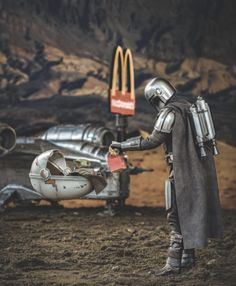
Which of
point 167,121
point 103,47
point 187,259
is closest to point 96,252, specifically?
point 187,259

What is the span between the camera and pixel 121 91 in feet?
37.7

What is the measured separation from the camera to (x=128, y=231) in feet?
27.3

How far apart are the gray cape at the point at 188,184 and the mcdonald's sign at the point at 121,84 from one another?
605 centimetres

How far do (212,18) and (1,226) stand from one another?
17847mm

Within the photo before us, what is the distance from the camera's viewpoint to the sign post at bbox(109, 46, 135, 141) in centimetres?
1119

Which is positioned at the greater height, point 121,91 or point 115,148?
point 121,91

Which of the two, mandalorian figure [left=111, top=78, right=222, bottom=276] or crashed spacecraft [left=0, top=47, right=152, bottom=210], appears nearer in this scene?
mandalorian figure [left=111, top=78, right=222, bottom=276]

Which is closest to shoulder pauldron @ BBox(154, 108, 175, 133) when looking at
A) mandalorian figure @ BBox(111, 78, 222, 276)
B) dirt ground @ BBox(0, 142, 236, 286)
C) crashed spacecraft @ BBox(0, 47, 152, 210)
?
mandalorian figure @ BBox(111, 78, 222, 276)

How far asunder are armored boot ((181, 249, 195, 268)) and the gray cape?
0.35 meters

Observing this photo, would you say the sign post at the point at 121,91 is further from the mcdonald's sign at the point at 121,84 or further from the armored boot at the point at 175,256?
the armored boot at the point at 175,256

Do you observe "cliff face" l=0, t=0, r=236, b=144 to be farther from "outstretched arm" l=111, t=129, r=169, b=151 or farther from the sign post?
"outstretched arm" l=111, t=129, r=169, b=151

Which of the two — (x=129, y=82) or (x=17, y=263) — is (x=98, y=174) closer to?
(x=17, y=263)

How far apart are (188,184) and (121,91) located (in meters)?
6.61

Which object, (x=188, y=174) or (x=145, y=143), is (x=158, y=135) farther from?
(x=188, y=174)
